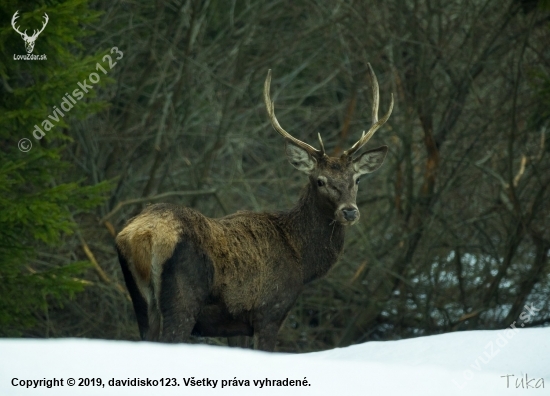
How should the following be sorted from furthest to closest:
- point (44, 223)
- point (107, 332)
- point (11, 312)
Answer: point (107, 332)
point (11, 312)
point (44, 223)

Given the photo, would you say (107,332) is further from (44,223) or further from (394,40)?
(394,40)

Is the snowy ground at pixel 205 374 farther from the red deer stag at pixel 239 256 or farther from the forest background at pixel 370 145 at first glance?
the forest background at pixel 370 145

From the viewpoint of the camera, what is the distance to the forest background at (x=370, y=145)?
14023 millimetres

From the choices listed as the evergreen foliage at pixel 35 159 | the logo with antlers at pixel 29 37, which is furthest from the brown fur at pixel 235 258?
the logo with antlers at pixel 29 37

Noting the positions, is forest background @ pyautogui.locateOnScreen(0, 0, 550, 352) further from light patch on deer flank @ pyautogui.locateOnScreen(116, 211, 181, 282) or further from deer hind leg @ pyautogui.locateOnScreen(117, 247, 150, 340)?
light patch on deer flank @ pyautogui.locateOnScreen(116, 211, 181, 282)

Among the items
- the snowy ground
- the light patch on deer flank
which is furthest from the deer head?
the snowy ground

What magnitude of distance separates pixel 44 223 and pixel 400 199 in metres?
5.98

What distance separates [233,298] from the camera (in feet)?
27.5

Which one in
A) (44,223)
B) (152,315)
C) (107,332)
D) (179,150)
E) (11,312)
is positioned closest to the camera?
(152,315)

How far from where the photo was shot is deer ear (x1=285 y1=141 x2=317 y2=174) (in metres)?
9.19

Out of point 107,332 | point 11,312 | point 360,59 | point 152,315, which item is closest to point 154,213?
point 152,315

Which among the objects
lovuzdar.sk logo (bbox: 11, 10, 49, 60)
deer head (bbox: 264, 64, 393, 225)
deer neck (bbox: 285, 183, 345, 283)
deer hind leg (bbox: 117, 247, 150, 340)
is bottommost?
deer hind leg (bbox: 117, 247, 150, 340)

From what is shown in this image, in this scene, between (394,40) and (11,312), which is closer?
(11,312)

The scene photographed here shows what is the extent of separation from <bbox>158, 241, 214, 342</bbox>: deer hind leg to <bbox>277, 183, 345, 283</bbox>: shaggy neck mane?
1379mm
